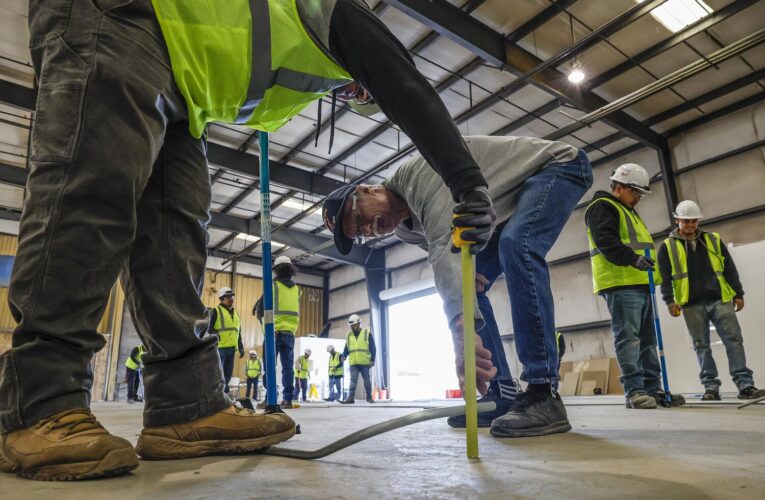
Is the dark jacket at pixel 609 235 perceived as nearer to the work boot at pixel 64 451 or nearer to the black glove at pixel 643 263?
the black glove at pixel 643 263

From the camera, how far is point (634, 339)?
346 centimetres

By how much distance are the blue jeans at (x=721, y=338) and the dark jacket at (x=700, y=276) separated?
0.09 m

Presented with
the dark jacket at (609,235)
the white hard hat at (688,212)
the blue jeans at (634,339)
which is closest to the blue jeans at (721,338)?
the white hard hat at (688,212)

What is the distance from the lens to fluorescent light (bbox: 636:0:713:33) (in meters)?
6.67

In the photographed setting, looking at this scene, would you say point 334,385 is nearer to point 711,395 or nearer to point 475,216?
point 711,395

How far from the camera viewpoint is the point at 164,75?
112cm

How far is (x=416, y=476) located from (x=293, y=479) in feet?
0.70

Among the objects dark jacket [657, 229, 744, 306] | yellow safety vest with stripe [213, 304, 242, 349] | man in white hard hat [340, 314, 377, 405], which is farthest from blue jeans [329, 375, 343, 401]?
dark jacket [657, 229, 744, 306]

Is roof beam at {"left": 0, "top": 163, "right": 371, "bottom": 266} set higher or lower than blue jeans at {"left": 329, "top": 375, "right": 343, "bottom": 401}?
higher

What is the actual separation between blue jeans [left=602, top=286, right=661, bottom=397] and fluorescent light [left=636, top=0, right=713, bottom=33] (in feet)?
16.2

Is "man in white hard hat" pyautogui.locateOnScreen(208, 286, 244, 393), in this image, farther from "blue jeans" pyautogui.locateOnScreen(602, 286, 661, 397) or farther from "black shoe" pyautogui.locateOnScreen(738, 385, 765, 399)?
"black shoe" pyautogui.locateOnScreen(738, 385, 765, 399)

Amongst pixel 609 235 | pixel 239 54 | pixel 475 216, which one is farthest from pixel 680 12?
pixel 239 54

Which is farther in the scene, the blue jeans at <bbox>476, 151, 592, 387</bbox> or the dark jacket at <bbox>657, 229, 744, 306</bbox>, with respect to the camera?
the dark jacket at <bbox>657, 229, 744, 306</bbox>

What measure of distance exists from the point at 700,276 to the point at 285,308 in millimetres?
4535
